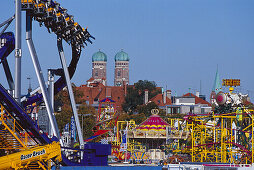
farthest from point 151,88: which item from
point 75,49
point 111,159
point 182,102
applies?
point 75,49

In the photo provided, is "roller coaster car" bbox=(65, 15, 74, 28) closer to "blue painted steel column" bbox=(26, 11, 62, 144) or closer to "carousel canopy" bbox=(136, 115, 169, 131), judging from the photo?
"blue painted steel column" bbox=(26, 11, 62, 144)

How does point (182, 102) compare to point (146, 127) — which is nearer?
point (146, 127)

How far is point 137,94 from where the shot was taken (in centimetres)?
17900

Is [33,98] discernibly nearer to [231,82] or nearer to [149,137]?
Result: [231,82]

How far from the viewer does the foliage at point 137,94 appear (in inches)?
6869

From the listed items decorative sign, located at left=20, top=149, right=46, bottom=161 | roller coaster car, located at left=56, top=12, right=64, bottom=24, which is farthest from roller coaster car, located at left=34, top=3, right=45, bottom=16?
decorative sign, located at left=20, top=149, right=46, bottom=161

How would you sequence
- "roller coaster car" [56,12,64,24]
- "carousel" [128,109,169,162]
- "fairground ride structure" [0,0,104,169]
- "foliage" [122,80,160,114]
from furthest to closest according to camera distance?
"foliage" [122,80,160,114] < "carousel" [128,109,169,162] < "roller coaster car" [56,12,64,24] < "fairground ride structure" [0,0,104,169]

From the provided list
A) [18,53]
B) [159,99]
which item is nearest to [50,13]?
[18,53]

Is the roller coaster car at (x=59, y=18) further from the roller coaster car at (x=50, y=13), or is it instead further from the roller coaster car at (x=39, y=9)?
the roller coaster car at (x=39, y=9)

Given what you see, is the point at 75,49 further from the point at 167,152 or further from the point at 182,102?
the point at 182,102

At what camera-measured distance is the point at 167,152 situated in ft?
→ 200

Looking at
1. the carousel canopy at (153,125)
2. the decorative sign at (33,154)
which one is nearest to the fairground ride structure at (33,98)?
the decorative sign at (33,154)

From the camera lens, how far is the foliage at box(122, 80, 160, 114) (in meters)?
174

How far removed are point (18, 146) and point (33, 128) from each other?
6.15 ft
